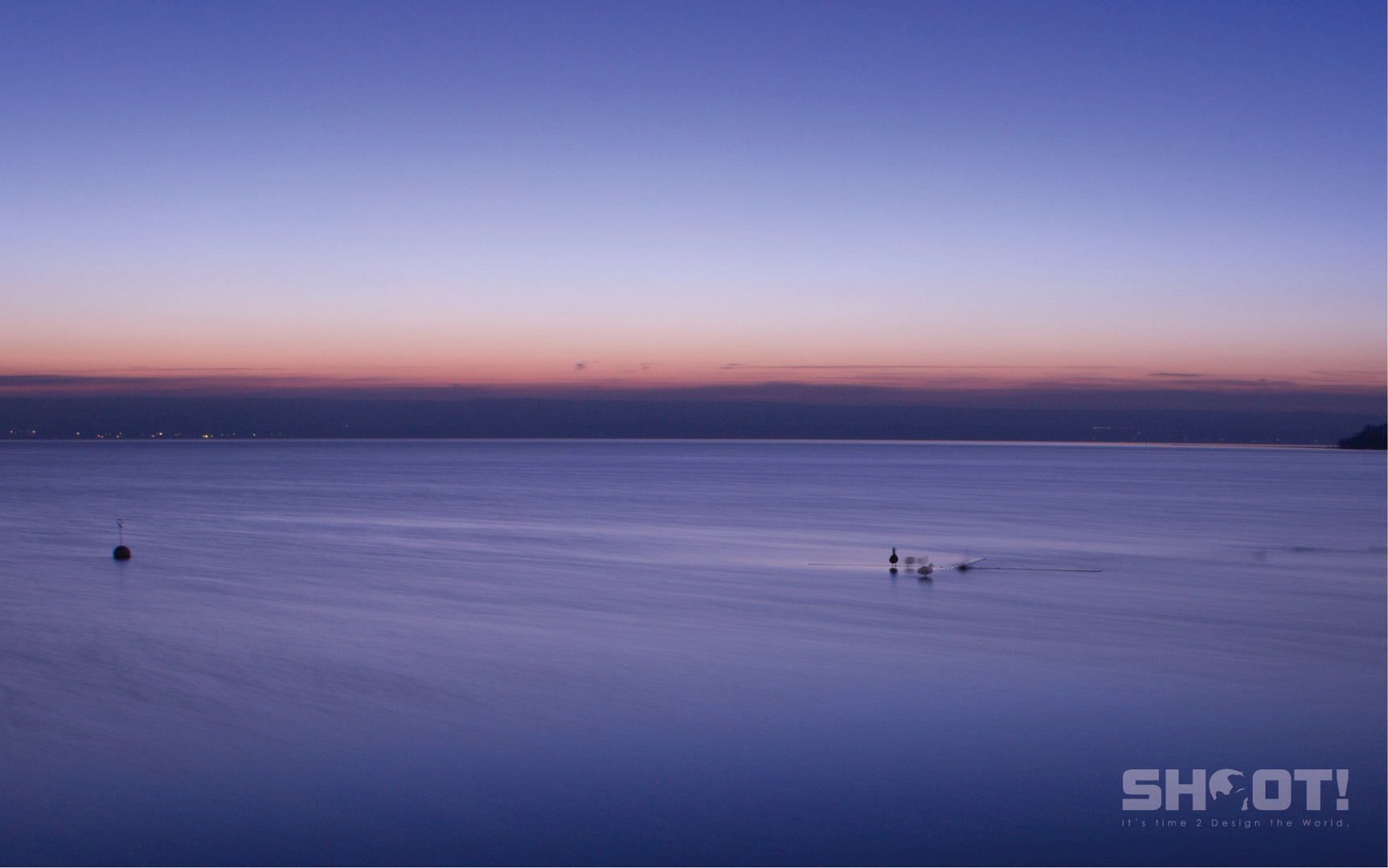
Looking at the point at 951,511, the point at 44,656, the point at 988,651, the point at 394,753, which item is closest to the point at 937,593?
the point at 988,651

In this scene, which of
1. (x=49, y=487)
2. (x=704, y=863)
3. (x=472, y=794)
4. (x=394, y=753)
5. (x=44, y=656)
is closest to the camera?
(x=704, y=863)

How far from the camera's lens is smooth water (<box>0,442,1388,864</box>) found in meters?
7.67

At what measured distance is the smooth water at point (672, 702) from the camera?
25.2ft

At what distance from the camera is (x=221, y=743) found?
31.5 ft

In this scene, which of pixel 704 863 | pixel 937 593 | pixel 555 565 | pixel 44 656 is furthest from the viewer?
pixel 555 565

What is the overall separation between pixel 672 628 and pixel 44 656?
27.7 feet

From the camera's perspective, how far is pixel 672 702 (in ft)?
36.7

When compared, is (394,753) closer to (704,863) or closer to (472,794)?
(472,794)

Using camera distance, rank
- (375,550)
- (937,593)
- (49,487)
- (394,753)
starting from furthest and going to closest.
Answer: (49,487)
(375,550)
(937,593)
(394,753)

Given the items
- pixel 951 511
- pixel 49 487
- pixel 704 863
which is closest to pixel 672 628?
pixel 704 863

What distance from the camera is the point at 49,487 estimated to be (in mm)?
59344

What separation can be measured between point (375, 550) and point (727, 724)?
59.5ft

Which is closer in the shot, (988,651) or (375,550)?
(988,651)

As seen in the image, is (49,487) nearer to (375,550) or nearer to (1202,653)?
(375,550)
